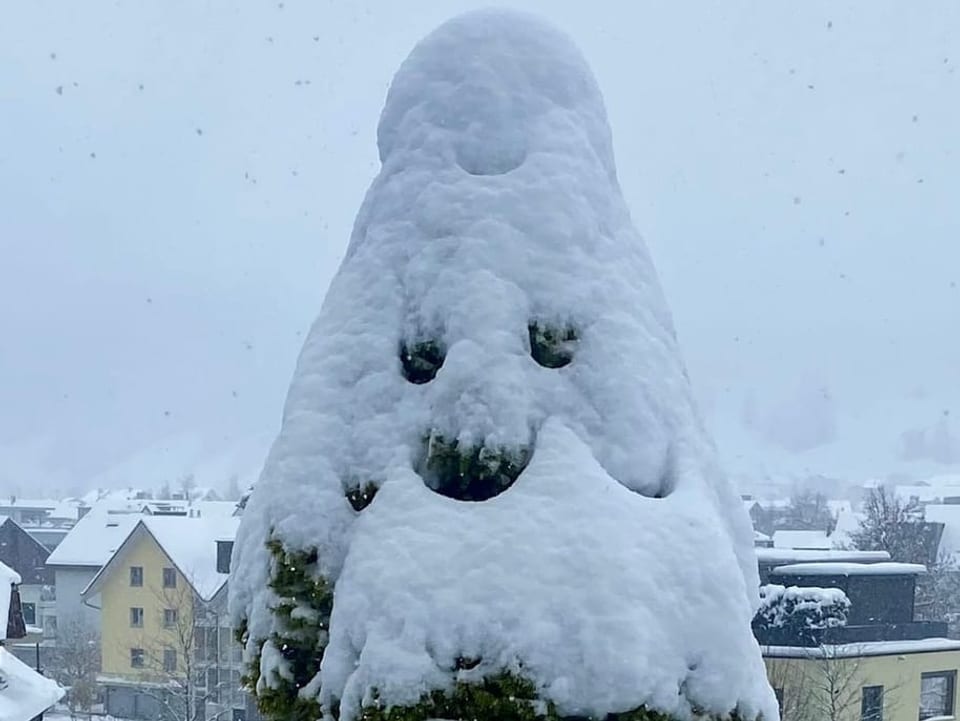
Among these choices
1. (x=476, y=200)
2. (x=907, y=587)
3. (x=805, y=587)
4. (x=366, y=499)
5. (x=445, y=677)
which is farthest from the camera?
(x=907, y=587)

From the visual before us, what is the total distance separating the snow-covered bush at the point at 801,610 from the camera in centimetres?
1557

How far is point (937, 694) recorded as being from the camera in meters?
17.2

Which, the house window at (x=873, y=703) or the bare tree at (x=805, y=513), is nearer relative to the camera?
the house window at (x=873, y=703)

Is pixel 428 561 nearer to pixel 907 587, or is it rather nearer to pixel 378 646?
pixel 378 646

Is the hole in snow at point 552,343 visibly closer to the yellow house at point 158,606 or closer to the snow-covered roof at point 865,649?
the snow-covered roof at point 865,649

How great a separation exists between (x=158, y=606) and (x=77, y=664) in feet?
10.9

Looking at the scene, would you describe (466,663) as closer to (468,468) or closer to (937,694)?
(468,468)

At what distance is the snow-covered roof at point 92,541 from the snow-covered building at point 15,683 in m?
17.2

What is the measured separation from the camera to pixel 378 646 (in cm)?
263

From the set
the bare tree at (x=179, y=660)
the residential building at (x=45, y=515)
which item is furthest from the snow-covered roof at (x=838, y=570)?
the residential building at (x=45, y=515)

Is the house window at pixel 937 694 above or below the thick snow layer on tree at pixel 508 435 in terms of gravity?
below

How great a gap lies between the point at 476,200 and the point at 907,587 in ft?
54.1

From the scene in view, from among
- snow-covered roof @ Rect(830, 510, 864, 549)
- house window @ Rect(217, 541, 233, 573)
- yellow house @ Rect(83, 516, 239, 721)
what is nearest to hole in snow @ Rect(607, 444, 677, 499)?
house window @ Rect(217, 541, 233, 573)

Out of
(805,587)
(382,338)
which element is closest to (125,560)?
(805,587)
